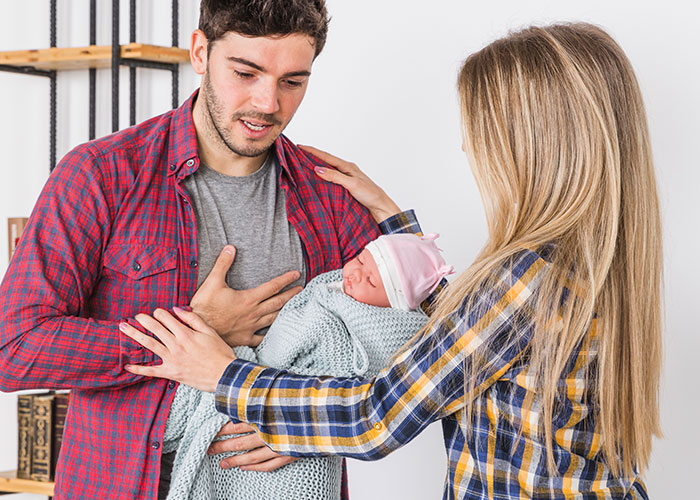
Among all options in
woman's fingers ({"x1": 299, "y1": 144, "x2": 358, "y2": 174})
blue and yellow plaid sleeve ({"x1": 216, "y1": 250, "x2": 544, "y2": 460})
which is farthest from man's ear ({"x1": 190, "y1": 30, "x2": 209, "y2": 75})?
blue and yellow plaid sleeve ({"x1": 216, "y1": 250, "x2": 544, "y2": 460})

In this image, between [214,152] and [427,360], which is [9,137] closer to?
[214,152]

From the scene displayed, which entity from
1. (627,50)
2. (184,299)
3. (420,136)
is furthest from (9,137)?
(627,50)

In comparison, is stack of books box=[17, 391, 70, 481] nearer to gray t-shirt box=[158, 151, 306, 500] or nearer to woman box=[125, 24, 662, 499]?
gray t-shirt box=[158, 151, 306, 500]

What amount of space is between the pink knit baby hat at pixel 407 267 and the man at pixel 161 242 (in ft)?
0.58

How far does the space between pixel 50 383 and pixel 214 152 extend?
0.59m

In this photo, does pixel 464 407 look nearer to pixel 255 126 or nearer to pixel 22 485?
pixel 255 126

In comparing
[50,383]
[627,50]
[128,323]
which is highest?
[627,50]

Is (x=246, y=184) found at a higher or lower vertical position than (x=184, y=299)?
higher

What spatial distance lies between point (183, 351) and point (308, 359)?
25cm

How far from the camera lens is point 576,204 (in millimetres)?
1350

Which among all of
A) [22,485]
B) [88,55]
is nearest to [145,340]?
[22,485]

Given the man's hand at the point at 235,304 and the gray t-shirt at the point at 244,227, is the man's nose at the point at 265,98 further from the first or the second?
the man's hand at the point at 235,304

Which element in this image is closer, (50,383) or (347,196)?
(50,383)

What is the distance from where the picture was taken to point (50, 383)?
1.49 meters
